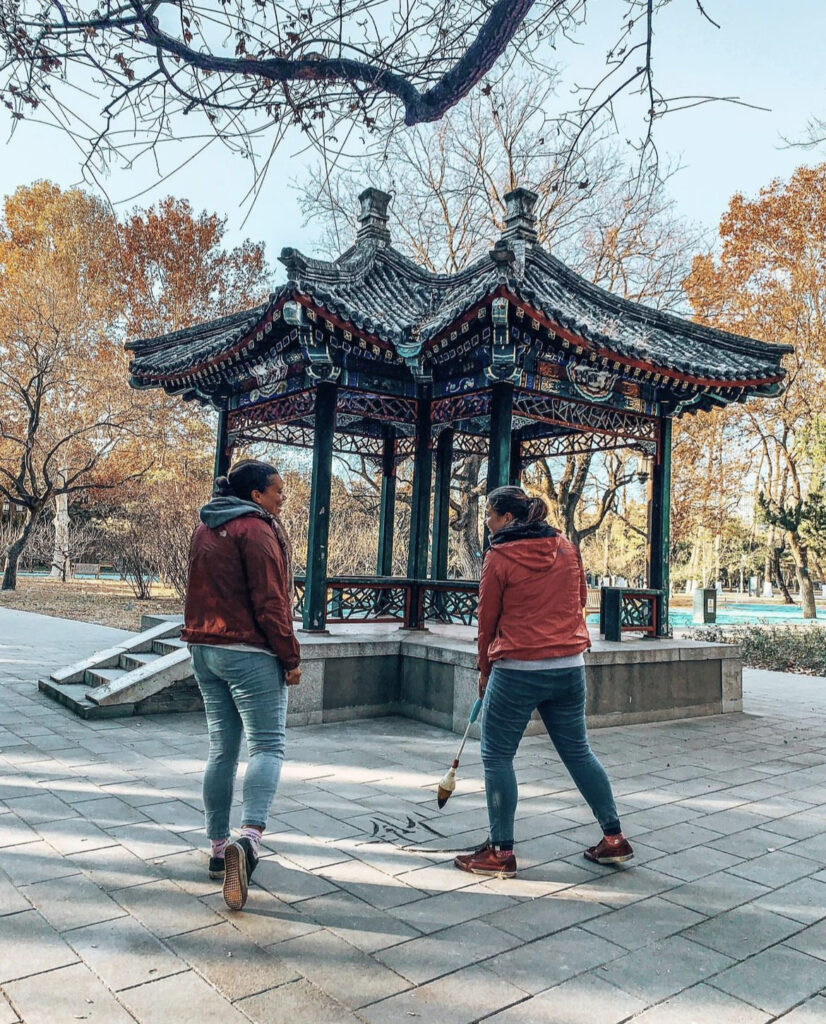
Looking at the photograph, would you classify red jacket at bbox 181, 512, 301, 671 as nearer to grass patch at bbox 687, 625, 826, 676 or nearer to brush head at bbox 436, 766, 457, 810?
brush head at bbox 436, 766, 457, 810

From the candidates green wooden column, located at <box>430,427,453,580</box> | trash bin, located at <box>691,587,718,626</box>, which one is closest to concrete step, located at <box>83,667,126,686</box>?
green wooden column, located at <box>430,427,453,580</box>

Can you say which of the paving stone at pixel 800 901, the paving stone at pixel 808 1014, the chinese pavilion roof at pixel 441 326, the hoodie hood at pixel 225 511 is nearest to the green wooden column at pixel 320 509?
the chinese pavilion roof at pixel 441 326

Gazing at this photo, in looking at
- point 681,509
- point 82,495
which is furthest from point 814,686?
point 82,495

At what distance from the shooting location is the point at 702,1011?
2.47 m

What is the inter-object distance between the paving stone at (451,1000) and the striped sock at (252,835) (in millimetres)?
891

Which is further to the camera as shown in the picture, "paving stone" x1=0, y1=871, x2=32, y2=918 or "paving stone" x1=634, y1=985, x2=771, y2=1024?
"paving stone" x1=0, y1=871, x2=32, y2=918

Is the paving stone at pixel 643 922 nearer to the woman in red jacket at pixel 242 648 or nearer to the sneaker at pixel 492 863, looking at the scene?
the sneaker at pixel 492 863

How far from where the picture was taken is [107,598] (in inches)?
830

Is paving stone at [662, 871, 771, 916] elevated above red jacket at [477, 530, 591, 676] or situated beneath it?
situated beneath

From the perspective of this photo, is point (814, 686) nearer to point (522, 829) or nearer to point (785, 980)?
point (522, 829)

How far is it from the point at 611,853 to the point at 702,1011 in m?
1.23

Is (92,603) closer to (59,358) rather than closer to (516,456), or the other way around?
(59,358)

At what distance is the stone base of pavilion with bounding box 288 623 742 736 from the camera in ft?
→ 22.3

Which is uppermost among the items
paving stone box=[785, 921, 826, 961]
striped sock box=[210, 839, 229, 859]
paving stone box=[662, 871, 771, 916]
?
striped sock box=[210, 839, 229, 859]
